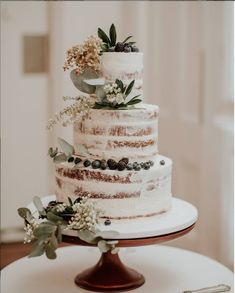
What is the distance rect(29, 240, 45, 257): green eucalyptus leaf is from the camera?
1.60 m

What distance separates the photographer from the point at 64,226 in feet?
5.51

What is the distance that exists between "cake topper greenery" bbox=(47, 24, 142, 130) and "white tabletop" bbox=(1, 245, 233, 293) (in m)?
0.52

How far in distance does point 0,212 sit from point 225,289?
7.27 ft

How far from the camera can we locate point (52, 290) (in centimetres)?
190

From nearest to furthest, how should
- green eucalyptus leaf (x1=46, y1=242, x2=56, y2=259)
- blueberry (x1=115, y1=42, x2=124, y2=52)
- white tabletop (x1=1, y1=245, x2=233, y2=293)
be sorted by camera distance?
green eucalyptus leaf (x1=46, y1=242, x2=56, y2=259)
blueberry (x1=115, y1=42, x2=124, y2=52)
white tabletop (x1=1, y1=245, x2=233, y2=293)

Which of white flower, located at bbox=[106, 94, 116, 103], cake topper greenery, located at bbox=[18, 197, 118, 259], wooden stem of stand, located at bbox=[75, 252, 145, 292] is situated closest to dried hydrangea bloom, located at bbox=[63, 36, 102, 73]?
white flower, located at bbox=[106, 94, 116, 103]

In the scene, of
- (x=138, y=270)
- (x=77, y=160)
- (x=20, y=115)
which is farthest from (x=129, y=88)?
(x=20, y=115)

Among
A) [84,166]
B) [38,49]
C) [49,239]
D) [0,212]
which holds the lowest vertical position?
[0,212]

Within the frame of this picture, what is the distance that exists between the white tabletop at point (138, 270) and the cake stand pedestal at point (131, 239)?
0.04m

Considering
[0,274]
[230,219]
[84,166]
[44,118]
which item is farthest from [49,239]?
[44,118]

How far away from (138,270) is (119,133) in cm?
56

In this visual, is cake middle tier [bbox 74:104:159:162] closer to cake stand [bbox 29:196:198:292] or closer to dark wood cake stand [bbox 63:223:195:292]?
cake stand [bbox 29:196:198:292]

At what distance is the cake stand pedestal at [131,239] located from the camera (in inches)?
66.9

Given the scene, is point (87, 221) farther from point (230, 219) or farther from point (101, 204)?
point (230, 219)
